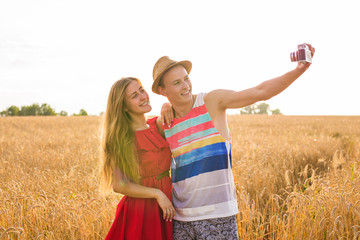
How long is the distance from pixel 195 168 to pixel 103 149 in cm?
86

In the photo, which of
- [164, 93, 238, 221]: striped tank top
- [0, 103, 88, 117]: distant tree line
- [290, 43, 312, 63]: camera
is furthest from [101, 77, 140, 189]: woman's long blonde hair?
[0, 103, 88, 117]: distant tree line

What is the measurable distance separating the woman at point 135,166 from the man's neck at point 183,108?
257 millimetres

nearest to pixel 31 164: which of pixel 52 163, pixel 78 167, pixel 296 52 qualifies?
pixel 52 163

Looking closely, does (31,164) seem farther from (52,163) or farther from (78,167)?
(78,167)

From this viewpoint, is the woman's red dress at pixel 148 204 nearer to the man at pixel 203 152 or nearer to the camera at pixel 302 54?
the man at pixel 203 152

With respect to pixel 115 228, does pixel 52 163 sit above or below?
above

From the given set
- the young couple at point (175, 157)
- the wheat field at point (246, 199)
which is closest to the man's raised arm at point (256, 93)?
the young couple at point (175, 157)

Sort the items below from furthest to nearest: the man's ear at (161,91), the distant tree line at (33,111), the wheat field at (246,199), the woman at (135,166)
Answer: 1. the distant tree line at (33,111)
2. the wheat field at (246,199)
3. the man's ear at (161,91)
4. the woman at (135,166)

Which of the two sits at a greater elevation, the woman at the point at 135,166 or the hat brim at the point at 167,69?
the hat brim at the point at 167,69

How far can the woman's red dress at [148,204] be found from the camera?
2270 millimetres

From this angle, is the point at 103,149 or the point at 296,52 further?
the point at 103,149

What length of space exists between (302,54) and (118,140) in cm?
153

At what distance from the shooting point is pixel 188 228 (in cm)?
221

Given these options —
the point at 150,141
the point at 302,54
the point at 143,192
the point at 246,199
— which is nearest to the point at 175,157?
the point at 150,141
